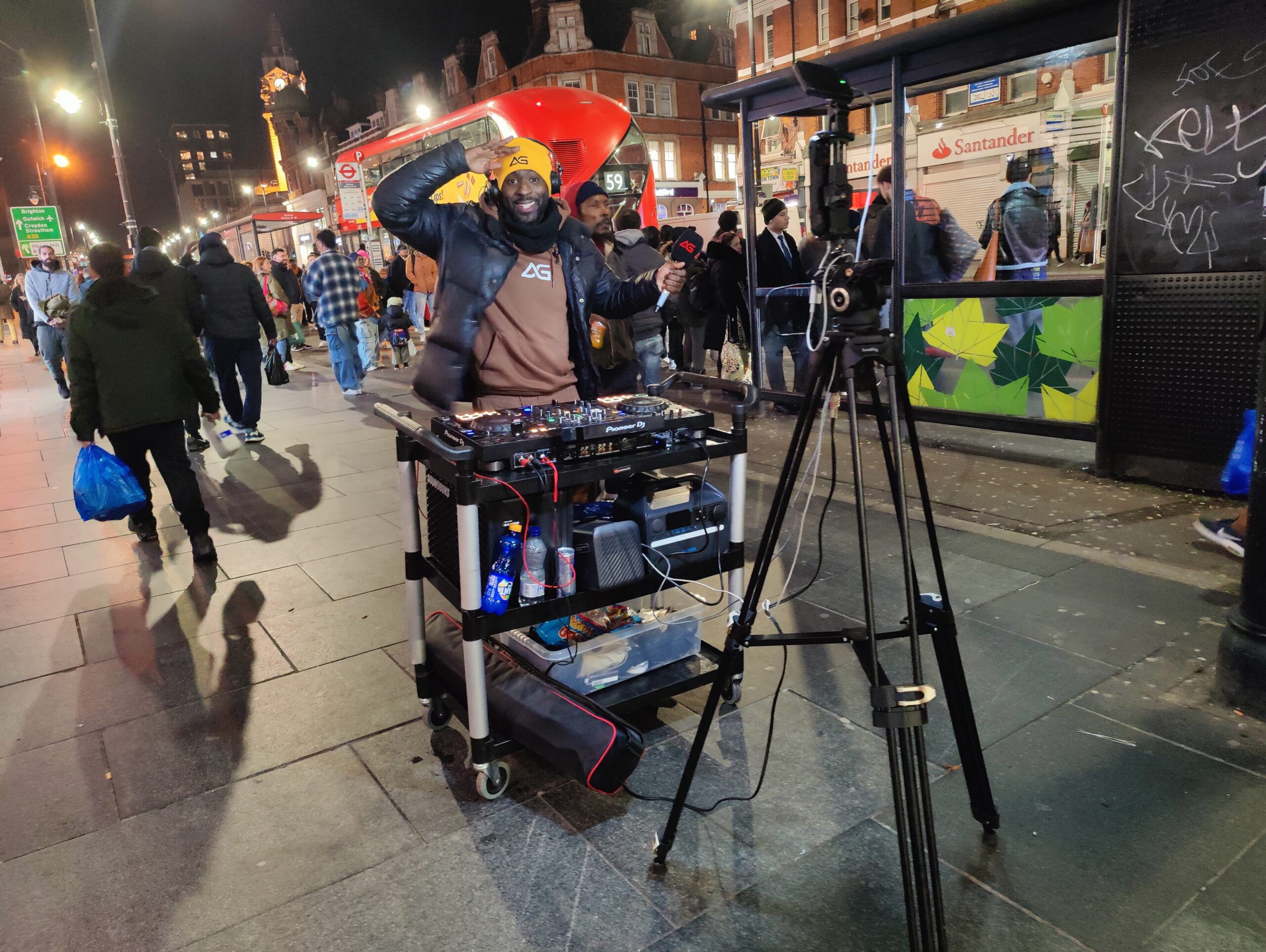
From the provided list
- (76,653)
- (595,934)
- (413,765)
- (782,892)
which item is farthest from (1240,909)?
(76,653)

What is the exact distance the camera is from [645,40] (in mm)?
47719

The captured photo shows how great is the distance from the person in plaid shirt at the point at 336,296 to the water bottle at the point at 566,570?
8.84 meters

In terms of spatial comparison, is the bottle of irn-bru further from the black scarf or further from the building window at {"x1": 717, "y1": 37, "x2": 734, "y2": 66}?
the building window at {"x1": 717, "y1": 37, "x2": 734, "y2": 66}

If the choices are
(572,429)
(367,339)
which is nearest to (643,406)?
(572,429)

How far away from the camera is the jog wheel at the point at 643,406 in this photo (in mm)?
2820

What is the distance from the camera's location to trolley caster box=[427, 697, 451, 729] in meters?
3.18

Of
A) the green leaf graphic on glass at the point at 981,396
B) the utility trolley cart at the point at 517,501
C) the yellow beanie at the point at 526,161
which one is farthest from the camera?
the green leaf graphic on glass at the point at 981,396

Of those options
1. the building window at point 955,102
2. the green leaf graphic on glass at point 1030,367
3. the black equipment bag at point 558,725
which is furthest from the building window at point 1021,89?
the black equipment bag at point 558,725

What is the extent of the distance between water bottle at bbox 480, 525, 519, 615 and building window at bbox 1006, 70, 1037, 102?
29.2 ft

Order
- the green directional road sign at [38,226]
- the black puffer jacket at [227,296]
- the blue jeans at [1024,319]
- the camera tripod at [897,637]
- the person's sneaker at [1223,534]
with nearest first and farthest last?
the camera tripod at [897,637], the person's sneaker at [1223,534], the blue jeans at [1024,319], the black puffer jacket at [227,296], the green directional road sign at [38,226]

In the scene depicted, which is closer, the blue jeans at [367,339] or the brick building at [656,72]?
the blue jeans at [367,339]

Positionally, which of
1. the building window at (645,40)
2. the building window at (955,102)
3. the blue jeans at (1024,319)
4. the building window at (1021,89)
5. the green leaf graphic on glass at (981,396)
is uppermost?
the building window at (645,40)

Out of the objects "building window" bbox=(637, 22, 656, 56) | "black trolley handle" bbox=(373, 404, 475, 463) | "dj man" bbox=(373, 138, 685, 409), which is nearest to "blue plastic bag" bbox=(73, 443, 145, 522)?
"dj man" bbox=(373, 138, 685, 409)

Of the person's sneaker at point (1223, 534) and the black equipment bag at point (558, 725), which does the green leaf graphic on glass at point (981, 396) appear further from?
the black equipment bag at point (558, 725)
